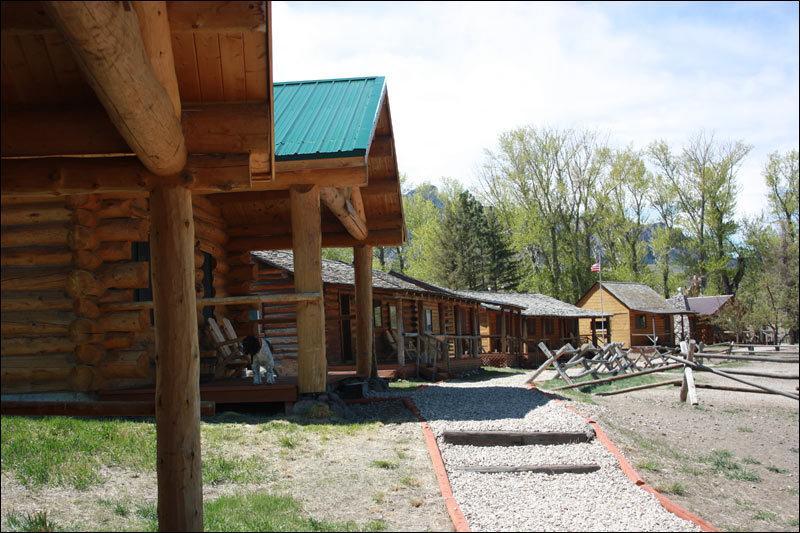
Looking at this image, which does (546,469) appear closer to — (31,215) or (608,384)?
(31,215)

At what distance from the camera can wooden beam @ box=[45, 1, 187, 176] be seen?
298 cm

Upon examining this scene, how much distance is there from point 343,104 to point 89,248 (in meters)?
4.63

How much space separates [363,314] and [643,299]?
16.5 meters

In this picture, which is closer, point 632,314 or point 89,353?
point 89,353

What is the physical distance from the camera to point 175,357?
4699 mm

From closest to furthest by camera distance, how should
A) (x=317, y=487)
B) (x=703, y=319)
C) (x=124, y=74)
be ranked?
(x=124, y=74) → (x=317, y=487) → (x=703, y=319)

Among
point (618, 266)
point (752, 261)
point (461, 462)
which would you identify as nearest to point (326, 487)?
point (461, 462)

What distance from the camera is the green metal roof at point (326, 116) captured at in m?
9.32

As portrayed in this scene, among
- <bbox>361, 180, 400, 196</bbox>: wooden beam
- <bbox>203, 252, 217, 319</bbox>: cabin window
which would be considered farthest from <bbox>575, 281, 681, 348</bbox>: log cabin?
<bbox>203, 252, 217, 319</bbox>: cabin window

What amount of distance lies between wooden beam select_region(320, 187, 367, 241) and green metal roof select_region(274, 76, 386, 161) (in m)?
0.95

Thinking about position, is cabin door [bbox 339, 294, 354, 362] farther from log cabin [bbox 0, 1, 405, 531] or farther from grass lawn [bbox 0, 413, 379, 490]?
log cabin [bbox 0, 1, 405, 531]

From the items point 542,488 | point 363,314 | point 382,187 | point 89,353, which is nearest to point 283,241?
point 363,314

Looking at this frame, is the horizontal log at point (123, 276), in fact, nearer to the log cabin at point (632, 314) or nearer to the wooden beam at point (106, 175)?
the wooden beam at point (106, 175)

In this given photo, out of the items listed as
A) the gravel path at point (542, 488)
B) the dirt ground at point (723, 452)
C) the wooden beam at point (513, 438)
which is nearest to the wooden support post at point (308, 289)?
the gravel path at point (542, 488)
